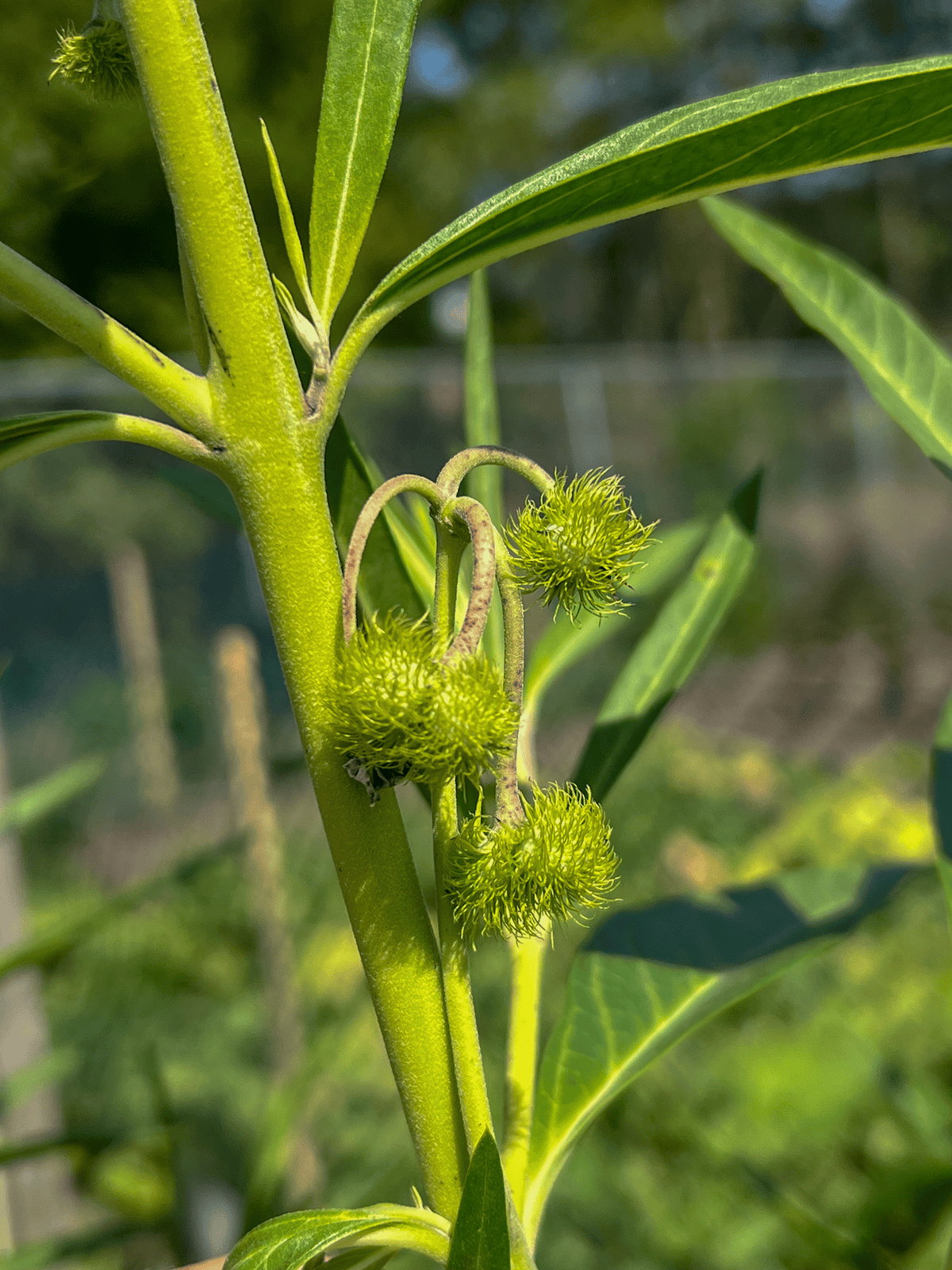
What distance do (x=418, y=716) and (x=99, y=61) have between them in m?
0.24

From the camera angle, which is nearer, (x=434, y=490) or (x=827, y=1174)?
A: (x=434, y=490)

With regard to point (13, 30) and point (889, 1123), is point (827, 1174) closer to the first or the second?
point (889, 1123)

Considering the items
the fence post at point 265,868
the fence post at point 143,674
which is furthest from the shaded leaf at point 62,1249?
the fence post at point 143,674

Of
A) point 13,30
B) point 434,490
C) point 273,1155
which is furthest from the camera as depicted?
point 13,30

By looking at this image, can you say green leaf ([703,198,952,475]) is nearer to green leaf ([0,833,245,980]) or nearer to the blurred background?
the blurred background

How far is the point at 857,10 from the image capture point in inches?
396

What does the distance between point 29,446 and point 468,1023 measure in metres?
0.22

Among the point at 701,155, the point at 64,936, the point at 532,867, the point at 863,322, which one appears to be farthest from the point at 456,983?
the point at 64,936

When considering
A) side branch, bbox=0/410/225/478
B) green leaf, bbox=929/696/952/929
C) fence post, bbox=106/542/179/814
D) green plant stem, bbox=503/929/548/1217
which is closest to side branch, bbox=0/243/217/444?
side branch, bbox=0/410/225/478

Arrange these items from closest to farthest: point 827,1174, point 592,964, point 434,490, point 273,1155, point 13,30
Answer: point 434,490, point 592,964, point 273,1155, point 827,1174, point 13,30

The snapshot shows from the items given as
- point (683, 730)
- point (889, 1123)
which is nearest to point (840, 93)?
point (889, 1123)

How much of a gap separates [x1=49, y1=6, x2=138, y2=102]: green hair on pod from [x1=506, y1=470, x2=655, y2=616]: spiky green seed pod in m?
0.19

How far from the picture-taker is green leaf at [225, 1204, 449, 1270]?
0.93 ft

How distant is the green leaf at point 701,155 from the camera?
29 centimetres
